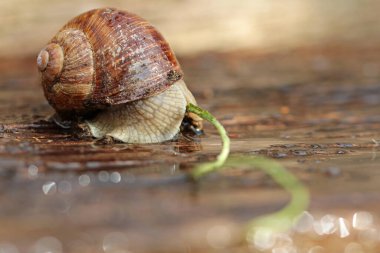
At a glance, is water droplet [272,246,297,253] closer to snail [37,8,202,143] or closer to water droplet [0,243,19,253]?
water droplet [0,243,19,253]

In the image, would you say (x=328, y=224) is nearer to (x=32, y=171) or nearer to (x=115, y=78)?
(x=32, y=171)

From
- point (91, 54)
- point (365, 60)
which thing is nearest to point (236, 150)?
point (91, 54)

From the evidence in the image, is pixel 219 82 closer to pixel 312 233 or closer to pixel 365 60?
pixel 365 60

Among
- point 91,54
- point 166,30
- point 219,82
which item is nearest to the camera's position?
point 91,54

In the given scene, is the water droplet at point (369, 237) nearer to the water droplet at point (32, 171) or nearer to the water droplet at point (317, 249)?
the water droplet at point (317, 249)

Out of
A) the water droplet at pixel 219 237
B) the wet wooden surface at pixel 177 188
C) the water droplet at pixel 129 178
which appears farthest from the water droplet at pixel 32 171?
the water droplet at pixel 219 237
